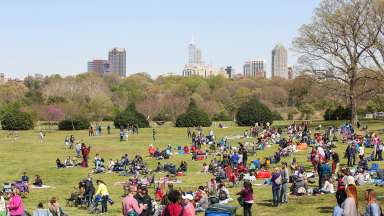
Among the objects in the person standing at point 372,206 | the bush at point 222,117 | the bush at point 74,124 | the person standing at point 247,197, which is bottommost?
the person standing at point 247,197

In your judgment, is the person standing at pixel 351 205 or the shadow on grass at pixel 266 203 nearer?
the person standing at pixel 351 205

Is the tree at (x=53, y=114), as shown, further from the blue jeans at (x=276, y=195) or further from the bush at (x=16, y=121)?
the blue jeans at (x=276, y=195)

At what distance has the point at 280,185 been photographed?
22594 millimetres

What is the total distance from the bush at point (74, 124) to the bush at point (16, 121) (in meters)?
4.20

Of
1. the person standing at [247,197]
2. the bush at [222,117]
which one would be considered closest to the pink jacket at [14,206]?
the person standing at [247,197]

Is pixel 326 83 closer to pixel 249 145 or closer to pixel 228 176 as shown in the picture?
pixel 249 145

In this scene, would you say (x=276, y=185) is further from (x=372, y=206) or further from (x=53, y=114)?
(x=53, y=114)

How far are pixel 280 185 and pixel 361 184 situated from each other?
222 inches

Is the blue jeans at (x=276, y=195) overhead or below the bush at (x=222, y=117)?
below

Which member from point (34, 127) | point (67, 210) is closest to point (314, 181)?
point (67, 210)

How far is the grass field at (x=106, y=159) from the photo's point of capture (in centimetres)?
2291

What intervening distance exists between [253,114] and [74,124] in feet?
78.1

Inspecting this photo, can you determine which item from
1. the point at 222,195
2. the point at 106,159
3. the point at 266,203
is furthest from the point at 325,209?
the point at 106,159

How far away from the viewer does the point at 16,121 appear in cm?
7762
